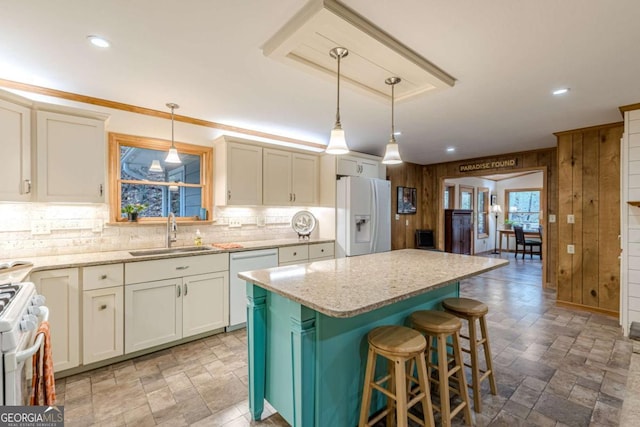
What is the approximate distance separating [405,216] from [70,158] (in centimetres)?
556

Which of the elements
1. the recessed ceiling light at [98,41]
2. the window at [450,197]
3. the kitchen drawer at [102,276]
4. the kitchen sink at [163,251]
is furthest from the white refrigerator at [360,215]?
the window at [450,197]

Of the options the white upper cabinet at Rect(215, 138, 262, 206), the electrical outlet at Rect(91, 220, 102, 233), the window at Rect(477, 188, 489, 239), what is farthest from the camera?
the window at Rect(477, 188, 489, 239)

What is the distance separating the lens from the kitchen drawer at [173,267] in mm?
2562

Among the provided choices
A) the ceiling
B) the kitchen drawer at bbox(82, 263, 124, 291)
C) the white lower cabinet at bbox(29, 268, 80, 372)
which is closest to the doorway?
the ceiling

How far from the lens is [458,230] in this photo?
24.3 feet

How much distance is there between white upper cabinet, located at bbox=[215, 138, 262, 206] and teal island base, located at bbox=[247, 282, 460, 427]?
1917mm

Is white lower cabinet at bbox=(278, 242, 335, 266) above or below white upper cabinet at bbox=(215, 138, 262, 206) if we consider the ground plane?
below

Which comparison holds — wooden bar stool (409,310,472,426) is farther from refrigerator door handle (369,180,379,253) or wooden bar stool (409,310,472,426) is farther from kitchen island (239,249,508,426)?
refrigerator door handle (369,180,379,253)

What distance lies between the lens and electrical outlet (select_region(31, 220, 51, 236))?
2.57 metres

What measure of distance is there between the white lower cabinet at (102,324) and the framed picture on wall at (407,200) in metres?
5.04

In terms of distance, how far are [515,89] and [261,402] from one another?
322 centimetres

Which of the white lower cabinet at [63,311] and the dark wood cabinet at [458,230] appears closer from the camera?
the white lower cabinet at [63,311]

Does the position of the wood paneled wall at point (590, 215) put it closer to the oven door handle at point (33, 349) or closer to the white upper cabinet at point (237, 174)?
the white upper cabinet at point (237, 174)

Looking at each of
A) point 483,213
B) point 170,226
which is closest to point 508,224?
point 483,213
